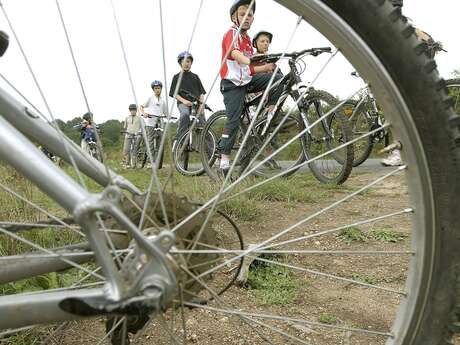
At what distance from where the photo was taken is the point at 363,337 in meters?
1.45

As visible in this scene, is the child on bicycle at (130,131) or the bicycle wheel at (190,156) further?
the child on bicycle at (130,131)

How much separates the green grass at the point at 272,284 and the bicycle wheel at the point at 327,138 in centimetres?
181

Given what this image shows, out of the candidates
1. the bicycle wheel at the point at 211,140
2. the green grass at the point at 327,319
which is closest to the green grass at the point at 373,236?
the green grass at the point at 327,319

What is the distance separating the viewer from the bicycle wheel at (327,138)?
140 inches

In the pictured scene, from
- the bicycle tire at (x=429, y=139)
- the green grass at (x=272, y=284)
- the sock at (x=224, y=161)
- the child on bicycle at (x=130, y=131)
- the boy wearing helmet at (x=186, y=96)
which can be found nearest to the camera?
the bicycle tire at (x=429, y=139)

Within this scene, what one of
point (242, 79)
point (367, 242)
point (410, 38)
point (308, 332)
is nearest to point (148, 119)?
point (242, 79)

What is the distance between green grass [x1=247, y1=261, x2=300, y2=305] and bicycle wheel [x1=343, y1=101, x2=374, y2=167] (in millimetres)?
2405

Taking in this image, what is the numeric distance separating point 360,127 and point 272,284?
3.09 metres

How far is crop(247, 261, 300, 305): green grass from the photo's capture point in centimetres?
167

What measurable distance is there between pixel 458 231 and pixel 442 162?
147mm

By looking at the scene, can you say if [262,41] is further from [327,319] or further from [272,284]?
[327,319]

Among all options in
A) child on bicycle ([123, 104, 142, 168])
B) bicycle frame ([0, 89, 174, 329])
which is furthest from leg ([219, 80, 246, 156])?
child on bicycle ([123, 104, 142, 168])

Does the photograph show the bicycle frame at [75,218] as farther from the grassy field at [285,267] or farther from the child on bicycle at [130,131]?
the child on bicycle at [130,131]

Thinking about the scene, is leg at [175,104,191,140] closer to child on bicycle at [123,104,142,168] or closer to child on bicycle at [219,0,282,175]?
child on bicycle at [219,0,282,175]
